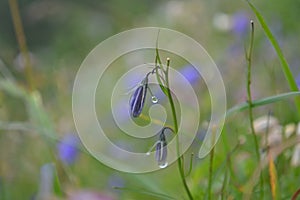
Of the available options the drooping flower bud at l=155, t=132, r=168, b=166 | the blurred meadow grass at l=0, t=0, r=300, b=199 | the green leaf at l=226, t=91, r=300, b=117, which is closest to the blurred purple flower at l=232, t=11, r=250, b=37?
the blurred meadow grass at l=0, t=0, r=300, b=199

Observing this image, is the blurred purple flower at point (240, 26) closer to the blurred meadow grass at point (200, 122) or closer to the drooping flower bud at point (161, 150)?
the blurred meadow grass at point (200, 122)

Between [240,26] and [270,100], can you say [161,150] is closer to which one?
[270,100]

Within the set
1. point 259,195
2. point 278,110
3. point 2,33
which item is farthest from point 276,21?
point 2,33

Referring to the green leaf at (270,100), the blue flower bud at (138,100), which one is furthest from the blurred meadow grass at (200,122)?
the blue flower bud at (138,100)

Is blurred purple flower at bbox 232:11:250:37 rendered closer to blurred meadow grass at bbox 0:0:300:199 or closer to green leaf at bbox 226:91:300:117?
blurred meadow grass at bbox 0:0:300:199

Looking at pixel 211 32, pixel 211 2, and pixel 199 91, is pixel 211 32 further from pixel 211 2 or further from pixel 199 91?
pixel 199 91

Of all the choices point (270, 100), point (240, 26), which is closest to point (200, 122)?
point (240, 26)

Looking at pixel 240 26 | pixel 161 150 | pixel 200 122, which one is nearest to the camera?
pixel 161 150
